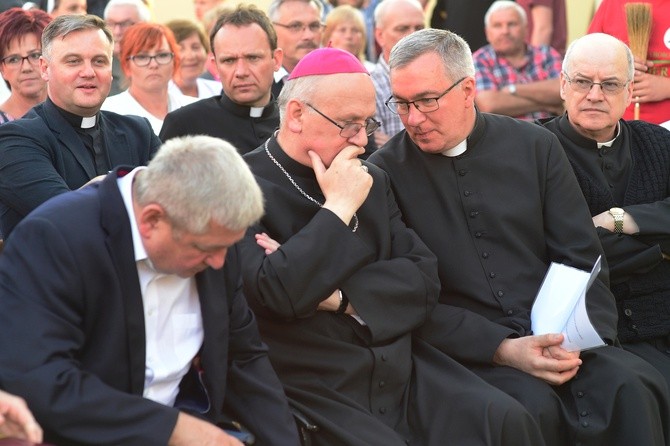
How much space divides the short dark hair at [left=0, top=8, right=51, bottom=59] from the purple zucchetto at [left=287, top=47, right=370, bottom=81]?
81.7 inches

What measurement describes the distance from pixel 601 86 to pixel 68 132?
8.31 feet

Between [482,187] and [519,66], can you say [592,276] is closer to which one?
[482,187]

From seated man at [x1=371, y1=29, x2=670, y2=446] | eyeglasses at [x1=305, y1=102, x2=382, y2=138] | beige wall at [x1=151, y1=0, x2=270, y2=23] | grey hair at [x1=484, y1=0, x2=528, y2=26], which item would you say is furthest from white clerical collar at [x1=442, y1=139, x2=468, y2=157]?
beige wall at [x1=151, y1=0, x2=270, y2=23]

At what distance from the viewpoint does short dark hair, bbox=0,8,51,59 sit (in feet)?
19.4

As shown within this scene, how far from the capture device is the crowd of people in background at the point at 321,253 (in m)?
3.32

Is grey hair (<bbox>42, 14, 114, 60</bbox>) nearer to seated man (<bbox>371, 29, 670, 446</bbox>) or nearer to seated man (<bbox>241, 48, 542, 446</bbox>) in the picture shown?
seated man (<bbox>241, 48, 542, 446</bbox>)

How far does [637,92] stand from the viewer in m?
6.71

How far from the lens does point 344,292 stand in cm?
430

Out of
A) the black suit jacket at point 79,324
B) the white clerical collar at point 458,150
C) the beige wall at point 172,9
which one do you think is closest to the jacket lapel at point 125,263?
the black suit jacket at point 79,324

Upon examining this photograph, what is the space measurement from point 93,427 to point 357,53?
5.91m

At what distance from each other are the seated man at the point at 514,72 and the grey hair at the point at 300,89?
405 centimetres

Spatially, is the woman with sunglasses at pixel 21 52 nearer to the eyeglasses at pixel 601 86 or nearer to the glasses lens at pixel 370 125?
the glasses lens at pixel 370 125

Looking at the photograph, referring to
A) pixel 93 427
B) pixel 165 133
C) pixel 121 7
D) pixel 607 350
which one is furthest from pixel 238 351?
pixel 121 7

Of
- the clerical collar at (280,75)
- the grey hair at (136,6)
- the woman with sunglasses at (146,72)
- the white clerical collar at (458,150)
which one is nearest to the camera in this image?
the white clerical collar at (458,150)
